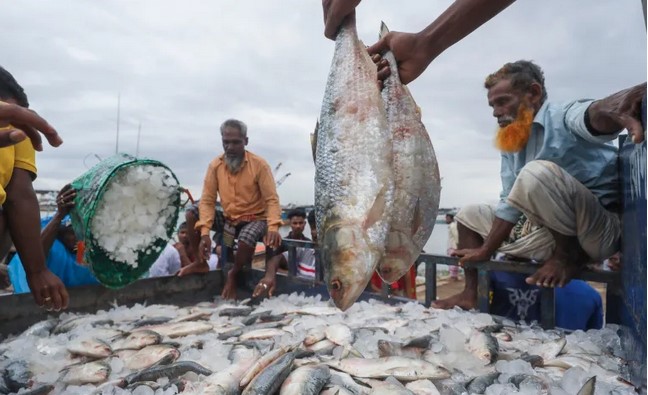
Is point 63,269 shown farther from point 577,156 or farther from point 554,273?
point 577,156

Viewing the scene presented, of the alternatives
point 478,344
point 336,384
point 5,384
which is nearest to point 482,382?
point 478,344

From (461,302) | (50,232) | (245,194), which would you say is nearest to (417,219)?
(461,302)

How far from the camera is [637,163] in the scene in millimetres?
2445

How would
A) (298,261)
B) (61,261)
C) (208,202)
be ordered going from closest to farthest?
(61,261) → (208,202) → (298,261)

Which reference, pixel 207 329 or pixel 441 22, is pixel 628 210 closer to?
pixel 441 22

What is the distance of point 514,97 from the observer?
15.3 ft

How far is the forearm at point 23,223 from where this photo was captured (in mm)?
3389

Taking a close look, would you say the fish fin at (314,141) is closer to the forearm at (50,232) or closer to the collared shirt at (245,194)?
the forearm at (50,232)

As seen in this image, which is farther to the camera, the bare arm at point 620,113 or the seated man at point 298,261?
the seated man at point 298,261

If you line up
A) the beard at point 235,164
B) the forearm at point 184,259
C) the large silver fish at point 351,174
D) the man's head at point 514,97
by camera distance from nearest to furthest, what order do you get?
the large silver fish at point 351,174 < the man's head at point 514,97 < the beard at point 235,164 < the forearm at point 184,259

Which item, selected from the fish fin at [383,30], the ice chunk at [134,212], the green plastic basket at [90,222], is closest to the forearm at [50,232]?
the green plastic basket at [90,222]

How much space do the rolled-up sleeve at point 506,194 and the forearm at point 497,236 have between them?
48 mm

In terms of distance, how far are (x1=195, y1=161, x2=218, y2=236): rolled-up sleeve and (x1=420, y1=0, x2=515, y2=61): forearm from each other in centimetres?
511

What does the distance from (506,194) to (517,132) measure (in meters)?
0.64
